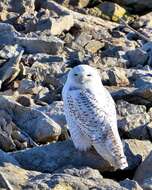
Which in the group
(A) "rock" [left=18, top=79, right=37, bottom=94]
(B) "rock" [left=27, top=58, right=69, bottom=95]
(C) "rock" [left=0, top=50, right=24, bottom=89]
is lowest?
(B) "rock" [left=27, top=58, right=69, bottom=95]

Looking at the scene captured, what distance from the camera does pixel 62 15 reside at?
814 inches

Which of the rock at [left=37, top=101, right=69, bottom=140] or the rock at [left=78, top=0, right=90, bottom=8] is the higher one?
the rock at [left=37, top=101, right=69, bottom=140]

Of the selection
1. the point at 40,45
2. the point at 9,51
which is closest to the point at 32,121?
the point at 9,51

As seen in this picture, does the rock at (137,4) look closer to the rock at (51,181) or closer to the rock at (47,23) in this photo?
the rock at (47,23)

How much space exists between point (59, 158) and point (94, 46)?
812cm

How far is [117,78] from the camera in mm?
16422

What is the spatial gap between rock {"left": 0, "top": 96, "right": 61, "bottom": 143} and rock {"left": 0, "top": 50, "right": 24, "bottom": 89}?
93.0 inches

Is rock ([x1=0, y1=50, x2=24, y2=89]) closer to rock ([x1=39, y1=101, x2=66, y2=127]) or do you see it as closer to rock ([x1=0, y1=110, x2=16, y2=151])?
rock ([x1=39, y1=101, x2=66, y2=127])

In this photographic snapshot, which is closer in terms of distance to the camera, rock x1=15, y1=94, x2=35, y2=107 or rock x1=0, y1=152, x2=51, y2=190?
rock x1=0, y1=152, x2=51, y2=190

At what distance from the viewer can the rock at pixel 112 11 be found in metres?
22.5

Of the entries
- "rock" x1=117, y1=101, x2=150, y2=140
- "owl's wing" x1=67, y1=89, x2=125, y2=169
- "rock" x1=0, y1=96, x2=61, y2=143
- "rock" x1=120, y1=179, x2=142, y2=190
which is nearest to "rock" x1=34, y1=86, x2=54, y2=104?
"rock" x1=0, y1=96, x2=61, y2=143

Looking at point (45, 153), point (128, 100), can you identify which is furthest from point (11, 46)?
point (45, 153)

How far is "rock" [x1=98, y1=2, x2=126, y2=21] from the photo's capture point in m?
22.5

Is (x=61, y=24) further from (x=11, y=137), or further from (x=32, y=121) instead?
(x=11, y=137)
